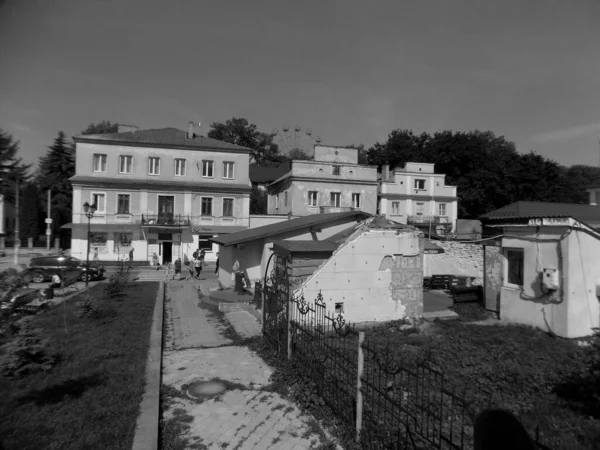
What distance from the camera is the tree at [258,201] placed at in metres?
44.4

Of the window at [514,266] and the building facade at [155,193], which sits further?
the building facade at [155,193]

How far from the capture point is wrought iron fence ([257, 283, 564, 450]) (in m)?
3.69

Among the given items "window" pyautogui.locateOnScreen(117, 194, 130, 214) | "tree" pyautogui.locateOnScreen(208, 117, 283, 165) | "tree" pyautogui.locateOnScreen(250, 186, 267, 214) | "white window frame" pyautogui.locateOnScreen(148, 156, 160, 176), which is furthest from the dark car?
"tree" pyautogui.locateOnScreen(208, 117, 283, 165)

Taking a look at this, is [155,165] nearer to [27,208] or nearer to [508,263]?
[27,208]

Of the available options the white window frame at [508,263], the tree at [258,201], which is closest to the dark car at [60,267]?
the white window frame at [508,263]

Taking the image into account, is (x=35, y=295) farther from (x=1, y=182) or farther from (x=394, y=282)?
(x=394, y=282)

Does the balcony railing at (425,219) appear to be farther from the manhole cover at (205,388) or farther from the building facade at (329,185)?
the manhole cover at (205,388)

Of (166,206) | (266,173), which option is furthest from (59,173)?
(266,173)

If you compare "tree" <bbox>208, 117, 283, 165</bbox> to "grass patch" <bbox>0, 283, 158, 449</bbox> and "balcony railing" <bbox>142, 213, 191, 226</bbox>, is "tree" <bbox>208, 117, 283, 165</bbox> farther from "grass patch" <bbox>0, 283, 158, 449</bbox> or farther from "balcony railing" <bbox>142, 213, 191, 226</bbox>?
"grass patch" <bbox>0, 283, 158, 449</bbox>

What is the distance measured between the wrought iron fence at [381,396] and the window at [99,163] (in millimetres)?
28592

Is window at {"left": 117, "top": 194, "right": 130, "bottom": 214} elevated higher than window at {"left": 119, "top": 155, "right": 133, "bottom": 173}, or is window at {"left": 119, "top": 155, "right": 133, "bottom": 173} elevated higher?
window at {"left": 119, "top": 155, "right": 133, "bottom": 173}

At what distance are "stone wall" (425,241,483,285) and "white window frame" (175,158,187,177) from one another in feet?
72.1

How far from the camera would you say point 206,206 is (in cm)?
3186

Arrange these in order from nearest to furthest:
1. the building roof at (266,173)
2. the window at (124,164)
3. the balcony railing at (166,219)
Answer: the balcony railing at (166,219) < the window at (124,164) < the building roof at (266,173)
